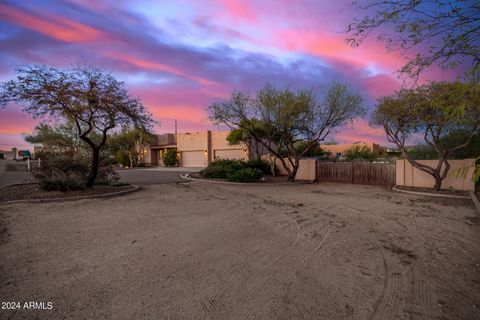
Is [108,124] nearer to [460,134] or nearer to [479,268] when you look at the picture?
[479,268]

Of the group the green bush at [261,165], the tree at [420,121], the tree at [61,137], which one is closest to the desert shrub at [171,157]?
the tree at [61,137]

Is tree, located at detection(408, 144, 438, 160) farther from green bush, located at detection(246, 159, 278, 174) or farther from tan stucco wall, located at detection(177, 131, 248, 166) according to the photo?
tan stucco wall, located at detection(177, 131, 248, 166)

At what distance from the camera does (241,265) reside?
13.3ft

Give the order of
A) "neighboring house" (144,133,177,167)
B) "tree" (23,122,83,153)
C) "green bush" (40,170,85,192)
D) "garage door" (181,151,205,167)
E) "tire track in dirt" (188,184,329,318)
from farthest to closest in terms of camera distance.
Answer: "neighboring house" (144,133,177,167) → "garage door" (181,151,205,167) → "tree" (23,122,83,153) → "green bush" (40,170,85,192) → "tire track in dirt" (188,184,329,318)

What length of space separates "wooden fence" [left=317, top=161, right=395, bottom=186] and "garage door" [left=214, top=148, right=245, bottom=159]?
1550 centimetres

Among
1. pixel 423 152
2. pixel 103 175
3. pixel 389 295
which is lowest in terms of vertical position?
pixel 389 295

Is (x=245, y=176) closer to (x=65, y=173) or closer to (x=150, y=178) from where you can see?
(x=150, y=178)

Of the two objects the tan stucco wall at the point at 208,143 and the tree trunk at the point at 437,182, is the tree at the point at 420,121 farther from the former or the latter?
the tan stucco wall at the point at 208,143

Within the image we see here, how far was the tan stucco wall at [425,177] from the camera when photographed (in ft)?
43.0

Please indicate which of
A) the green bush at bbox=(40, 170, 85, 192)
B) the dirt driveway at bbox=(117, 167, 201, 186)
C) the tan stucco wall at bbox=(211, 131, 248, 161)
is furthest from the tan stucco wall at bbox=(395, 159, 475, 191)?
the tan stucco wall at bbox=(211, 131, 248, 161)

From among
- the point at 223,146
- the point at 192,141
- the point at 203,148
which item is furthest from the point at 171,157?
the point at 223,146

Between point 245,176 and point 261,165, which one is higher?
point 261,165

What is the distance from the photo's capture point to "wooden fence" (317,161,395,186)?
1606cm

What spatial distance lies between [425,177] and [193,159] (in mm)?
30635
